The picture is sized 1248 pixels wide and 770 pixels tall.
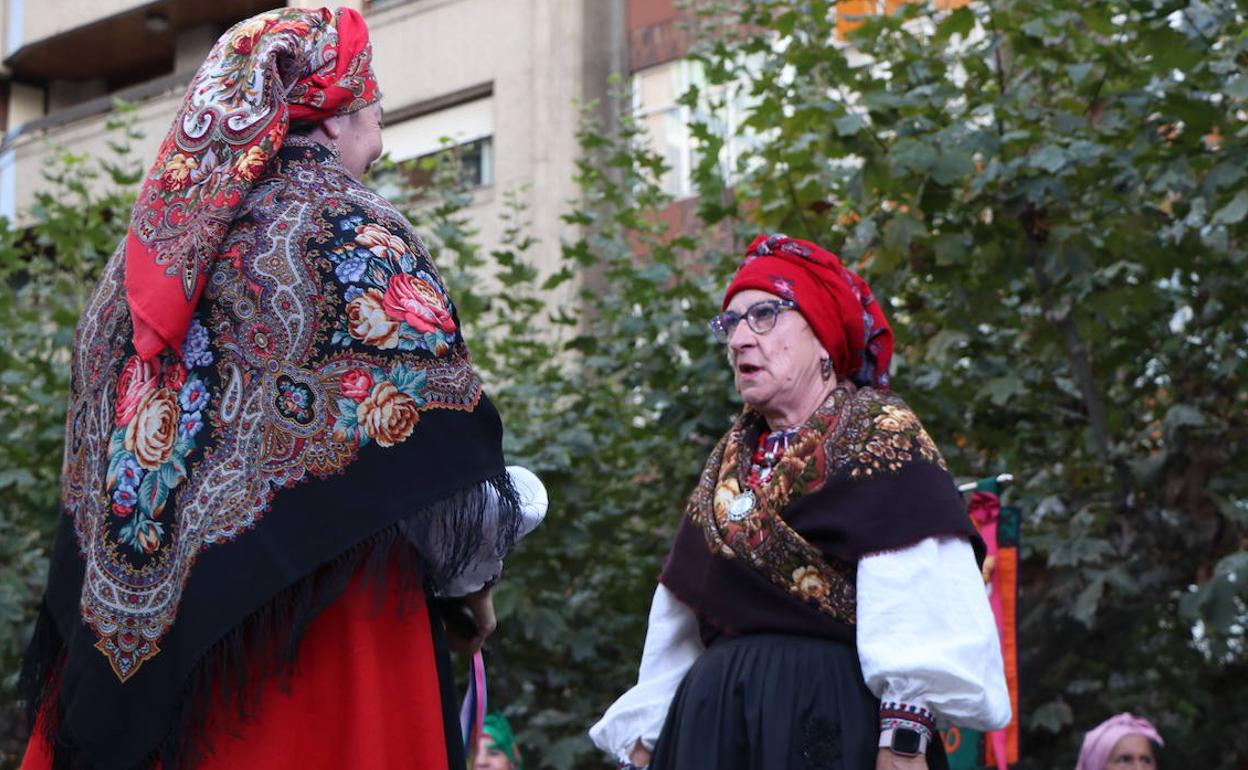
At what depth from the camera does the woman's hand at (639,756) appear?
168 inches

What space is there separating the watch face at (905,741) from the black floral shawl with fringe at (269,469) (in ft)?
3.29

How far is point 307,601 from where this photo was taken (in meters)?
3.03

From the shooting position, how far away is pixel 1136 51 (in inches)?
299

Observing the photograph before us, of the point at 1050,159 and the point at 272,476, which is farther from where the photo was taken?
the point at 1050,159

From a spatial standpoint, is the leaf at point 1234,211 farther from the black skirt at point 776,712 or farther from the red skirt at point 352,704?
the red skirt at point 352,704

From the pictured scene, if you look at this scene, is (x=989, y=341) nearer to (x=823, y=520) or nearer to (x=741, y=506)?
(x=741, y=506)

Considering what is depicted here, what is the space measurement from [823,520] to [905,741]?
51 cm

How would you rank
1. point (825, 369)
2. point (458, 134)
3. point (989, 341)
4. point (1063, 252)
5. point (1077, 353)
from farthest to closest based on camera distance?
point (458, 134)
point (989, 341)
point (1077, 353)
point (1063, 252)
point (825, 369)

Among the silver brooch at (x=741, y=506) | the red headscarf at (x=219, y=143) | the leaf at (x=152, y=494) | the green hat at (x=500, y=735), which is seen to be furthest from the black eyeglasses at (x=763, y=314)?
the green hat at (x=500, y=735)

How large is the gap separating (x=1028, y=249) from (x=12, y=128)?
67.0 ft

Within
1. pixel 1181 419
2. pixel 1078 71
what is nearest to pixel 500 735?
pixel 1181 419

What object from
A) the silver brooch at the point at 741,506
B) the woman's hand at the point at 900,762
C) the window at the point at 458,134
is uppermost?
the silver brooch at the point at 741,506

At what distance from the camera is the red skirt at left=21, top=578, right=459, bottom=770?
9.98 feet

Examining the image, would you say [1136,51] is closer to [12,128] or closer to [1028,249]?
[1028,249]
